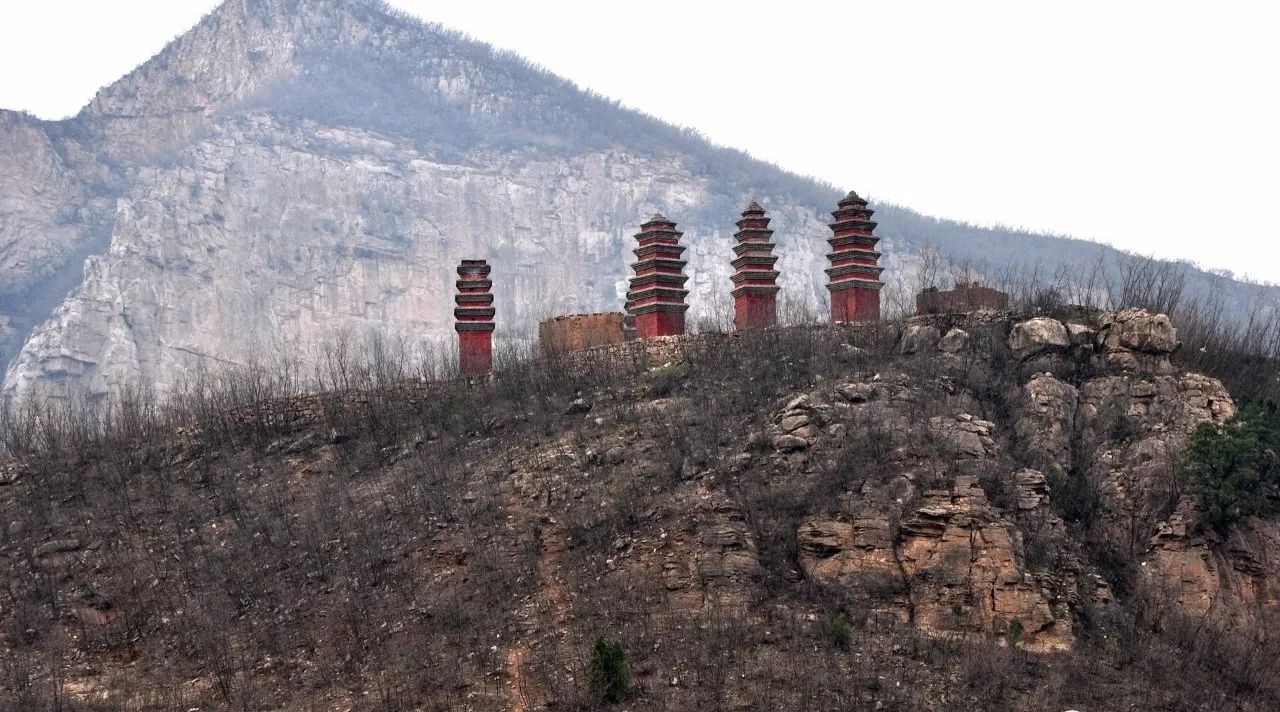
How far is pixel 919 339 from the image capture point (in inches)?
1423

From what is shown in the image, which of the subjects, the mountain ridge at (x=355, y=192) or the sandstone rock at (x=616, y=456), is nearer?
the sandstone rock at (x=616, y=456)

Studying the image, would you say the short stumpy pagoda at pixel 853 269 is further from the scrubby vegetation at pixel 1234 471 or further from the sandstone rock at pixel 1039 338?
the scrubby vegetation at pixel 1234 471

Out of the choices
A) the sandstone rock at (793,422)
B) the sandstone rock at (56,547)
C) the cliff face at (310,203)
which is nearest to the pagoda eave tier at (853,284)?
the sandstone rock at (793,422)

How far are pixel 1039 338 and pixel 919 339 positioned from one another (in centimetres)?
259

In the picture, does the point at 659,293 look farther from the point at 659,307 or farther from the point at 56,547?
the point at 56,547

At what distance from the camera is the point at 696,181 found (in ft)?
379

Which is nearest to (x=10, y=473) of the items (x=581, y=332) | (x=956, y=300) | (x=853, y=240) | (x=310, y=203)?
(x=581, y=332)

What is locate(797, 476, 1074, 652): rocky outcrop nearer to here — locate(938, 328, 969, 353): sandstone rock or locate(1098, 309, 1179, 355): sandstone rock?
locate(938, 328, 969, 353): sandstone rock

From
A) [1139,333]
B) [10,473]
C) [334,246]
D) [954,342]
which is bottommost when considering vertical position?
[10,473]

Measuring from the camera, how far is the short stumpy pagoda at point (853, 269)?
39000 mm

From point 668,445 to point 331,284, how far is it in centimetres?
7354

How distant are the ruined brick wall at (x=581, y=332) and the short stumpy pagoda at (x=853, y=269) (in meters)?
5.35

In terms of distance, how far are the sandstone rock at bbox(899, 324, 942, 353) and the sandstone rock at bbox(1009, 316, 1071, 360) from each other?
1.69 meters

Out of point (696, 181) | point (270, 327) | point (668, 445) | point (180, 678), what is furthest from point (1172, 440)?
point (696, 181)
